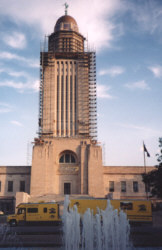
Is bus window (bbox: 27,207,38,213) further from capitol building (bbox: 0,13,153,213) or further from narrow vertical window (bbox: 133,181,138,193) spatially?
narrow vertical window (bbox: 133,181,138,193)

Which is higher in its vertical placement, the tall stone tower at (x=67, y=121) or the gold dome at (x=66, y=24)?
the gold dome at (x=66, y=24)

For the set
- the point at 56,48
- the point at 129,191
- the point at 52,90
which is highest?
the point at 56,48

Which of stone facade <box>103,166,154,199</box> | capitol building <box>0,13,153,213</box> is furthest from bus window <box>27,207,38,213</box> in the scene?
stone facade <box>103,166,154,199</box>

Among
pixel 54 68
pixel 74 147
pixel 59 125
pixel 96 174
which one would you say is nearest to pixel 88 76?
pixel 54 68

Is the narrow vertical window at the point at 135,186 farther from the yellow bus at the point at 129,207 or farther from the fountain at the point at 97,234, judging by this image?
the fountain at the point at 97,234

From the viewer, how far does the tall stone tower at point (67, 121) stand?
47.9 m

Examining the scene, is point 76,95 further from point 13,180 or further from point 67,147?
point 13,180

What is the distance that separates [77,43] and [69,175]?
2858 cm

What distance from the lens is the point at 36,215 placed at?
28.2m

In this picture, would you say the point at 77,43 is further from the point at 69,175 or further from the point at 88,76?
the point at 69,175

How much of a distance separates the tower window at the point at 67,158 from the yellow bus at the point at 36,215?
2237cm

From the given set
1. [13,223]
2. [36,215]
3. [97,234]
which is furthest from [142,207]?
[97,234]

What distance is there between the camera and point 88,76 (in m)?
57.4

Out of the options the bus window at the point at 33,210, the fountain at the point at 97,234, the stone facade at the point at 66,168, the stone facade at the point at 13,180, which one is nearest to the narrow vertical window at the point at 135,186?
the stone facade at the point at 66,168
